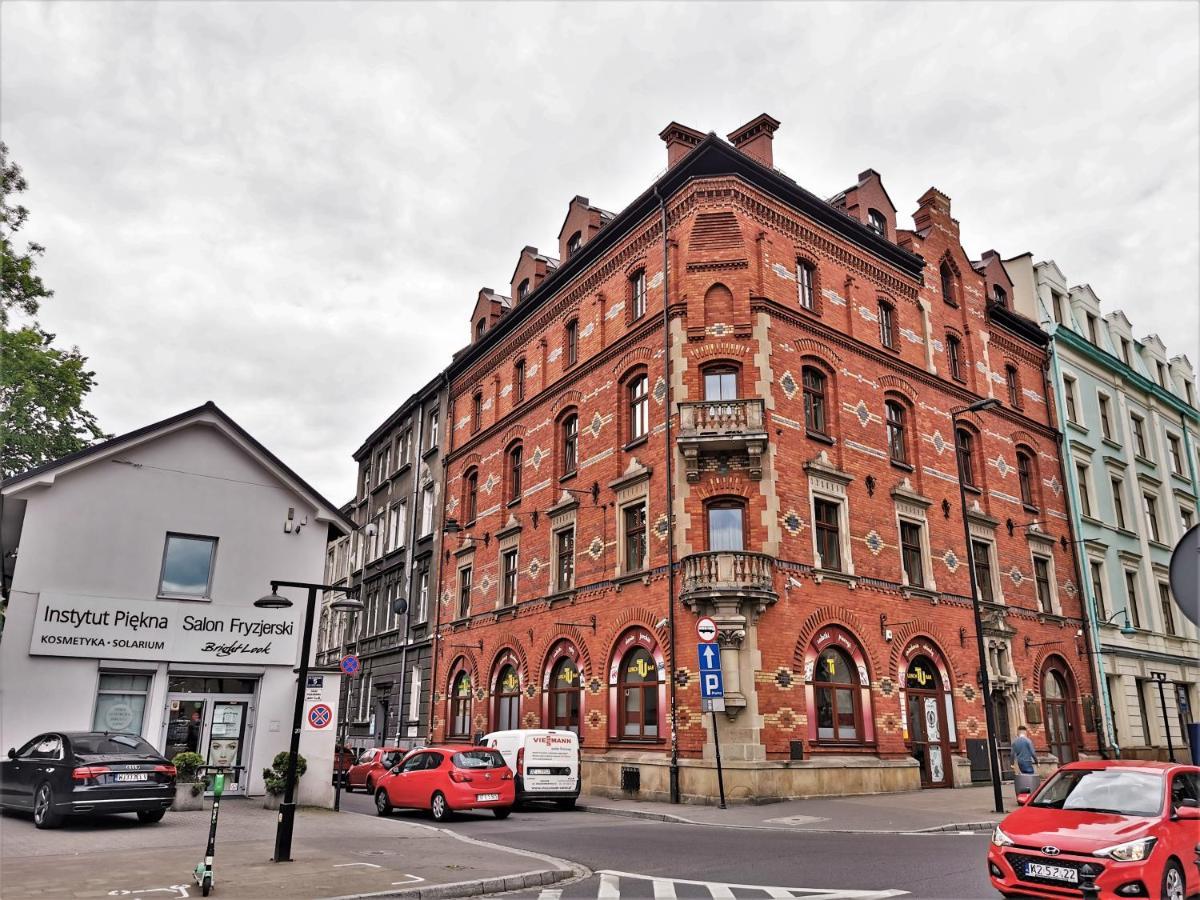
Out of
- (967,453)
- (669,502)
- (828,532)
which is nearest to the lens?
(669,502)

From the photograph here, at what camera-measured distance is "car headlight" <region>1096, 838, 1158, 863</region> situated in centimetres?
821

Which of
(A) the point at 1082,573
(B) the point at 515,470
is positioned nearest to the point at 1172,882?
(B) the point at 515,470

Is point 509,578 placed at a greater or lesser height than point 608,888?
greater

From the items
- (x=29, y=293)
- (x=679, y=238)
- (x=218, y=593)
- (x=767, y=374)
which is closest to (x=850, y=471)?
(x=767, y=374)

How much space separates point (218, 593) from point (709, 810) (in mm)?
11925

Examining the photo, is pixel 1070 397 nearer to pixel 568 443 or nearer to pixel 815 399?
pixel 815 399

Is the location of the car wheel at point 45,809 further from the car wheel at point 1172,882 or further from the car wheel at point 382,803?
the car wheel at point 1172,882

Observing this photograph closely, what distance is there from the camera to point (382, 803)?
66.5ft

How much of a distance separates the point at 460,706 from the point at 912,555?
1725cm

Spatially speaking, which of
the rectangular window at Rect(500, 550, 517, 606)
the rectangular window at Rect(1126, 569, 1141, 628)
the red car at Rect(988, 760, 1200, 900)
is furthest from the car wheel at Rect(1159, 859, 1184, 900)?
the rectangular window at Rect(1126, 569, 1141, 628)

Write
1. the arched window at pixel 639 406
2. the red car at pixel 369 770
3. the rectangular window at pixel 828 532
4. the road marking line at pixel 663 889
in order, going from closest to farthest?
the road marking line at pixel 663 889, the rectangular window at pixel 828 532, the arched window at pixel 639 406, the red car at pixel 369 770

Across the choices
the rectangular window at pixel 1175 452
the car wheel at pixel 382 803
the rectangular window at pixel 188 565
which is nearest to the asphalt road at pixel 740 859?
the car wheel at pixel 382 803

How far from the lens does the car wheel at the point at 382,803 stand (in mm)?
20172

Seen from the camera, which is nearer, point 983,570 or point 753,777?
point 753,777
